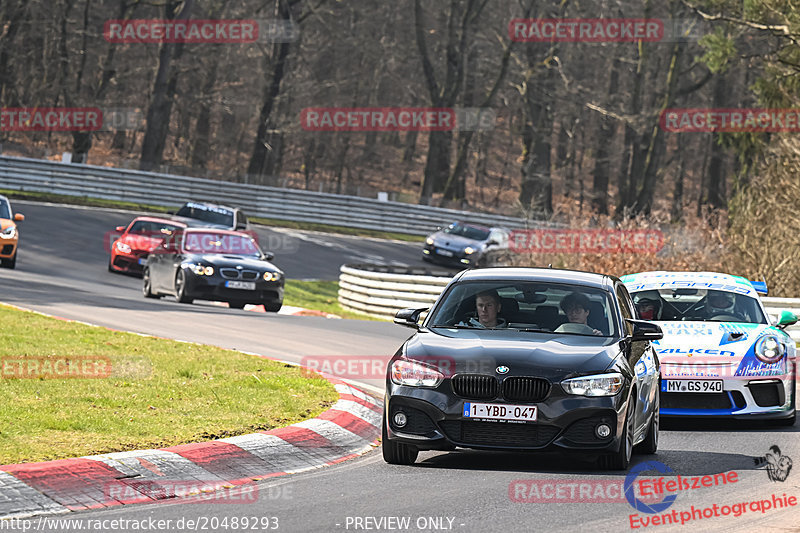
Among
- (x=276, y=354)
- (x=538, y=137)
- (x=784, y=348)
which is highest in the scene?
(x=538, y=137)

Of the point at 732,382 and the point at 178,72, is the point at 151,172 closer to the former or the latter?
the point at 178,72

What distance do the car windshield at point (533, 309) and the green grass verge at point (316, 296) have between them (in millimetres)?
17383

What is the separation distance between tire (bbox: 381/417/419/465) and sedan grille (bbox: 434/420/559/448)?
1.49 feet

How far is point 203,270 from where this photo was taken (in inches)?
901

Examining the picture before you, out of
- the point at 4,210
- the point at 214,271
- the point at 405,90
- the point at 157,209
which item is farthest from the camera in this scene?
the point at 405,90

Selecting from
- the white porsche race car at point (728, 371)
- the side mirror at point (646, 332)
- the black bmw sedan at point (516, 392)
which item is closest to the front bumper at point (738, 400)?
the white porsche race car at point (728, 371)

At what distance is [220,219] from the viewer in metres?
34.0

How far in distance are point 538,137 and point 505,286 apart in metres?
47.4

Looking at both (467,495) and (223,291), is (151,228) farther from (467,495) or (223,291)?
(467,495)

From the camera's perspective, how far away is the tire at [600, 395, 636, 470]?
887cm

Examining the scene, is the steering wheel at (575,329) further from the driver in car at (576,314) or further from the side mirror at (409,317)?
the side mirror at (409,317)

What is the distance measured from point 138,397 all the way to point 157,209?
3565cm

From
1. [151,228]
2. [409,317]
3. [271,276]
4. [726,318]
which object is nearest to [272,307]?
[271,276]

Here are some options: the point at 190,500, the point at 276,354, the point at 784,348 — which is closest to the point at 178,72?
the point at 276,354
